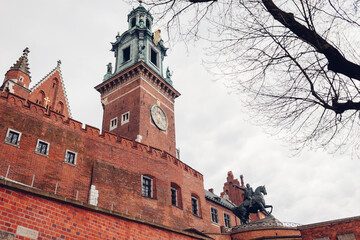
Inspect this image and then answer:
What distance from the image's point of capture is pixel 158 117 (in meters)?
29.8

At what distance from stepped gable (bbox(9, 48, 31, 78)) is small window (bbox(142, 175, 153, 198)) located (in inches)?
558

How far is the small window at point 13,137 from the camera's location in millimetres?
16487

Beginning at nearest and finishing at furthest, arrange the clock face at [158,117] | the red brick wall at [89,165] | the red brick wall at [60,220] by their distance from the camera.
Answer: the red brick wall at [60,220] → the red brick wall at [89,165] → the clock face at [158,117]

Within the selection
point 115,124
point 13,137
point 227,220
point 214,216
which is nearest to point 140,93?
point 115,124

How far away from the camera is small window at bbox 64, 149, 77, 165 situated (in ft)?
60.5

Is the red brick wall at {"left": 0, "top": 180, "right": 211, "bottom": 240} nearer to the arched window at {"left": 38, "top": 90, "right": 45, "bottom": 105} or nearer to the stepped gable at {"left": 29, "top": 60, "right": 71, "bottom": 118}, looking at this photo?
the stepped gable at {"left": 29, "top": 60, "right": 71, "bottom": 118}

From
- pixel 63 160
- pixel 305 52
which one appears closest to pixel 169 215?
pixel 63 160

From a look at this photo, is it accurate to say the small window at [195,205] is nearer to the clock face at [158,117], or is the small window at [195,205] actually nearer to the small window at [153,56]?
the clock face at [158,117]

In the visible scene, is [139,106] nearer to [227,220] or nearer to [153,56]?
[153,56]

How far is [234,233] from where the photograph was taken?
21.5m

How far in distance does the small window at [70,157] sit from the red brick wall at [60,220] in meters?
9.85

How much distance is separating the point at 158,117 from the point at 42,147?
1357 cm

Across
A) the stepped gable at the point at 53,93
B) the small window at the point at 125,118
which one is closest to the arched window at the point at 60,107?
the stepped gable at the point at 53,93

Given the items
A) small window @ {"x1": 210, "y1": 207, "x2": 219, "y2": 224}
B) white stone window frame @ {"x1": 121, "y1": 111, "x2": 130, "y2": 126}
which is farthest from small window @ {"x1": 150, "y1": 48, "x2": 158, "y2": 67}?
small window @ {"x1": 210, "y1": 207, "x2": 219, "y2": 224}
